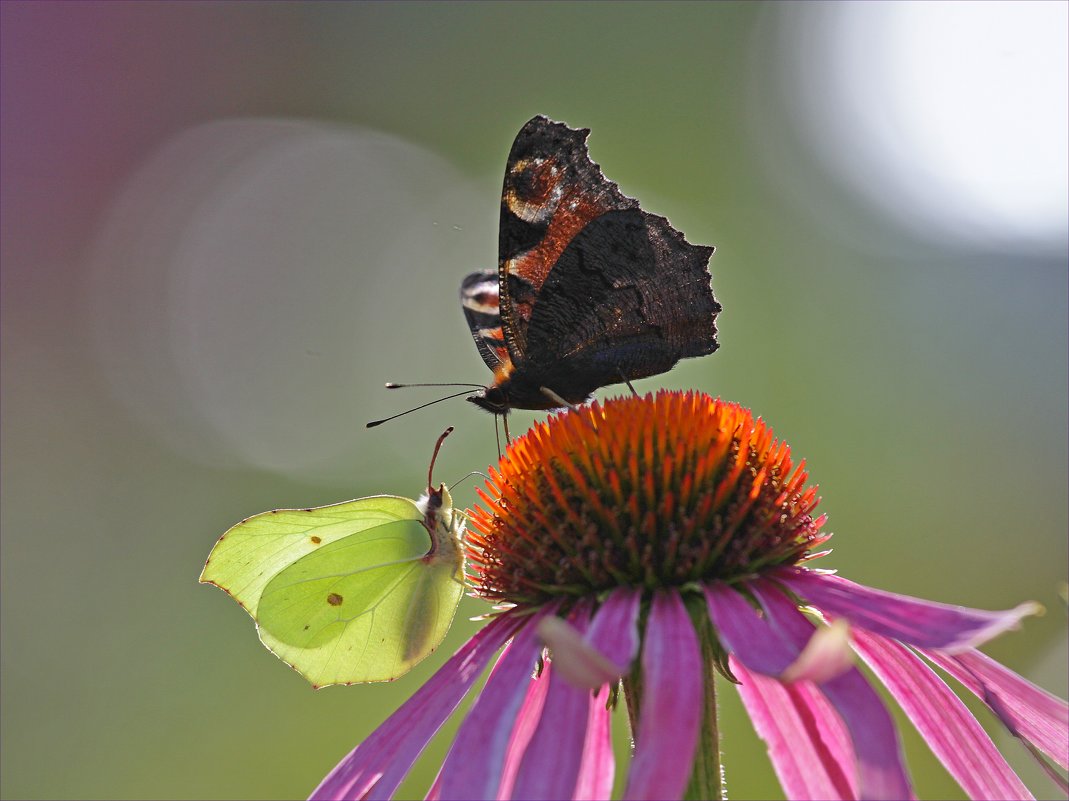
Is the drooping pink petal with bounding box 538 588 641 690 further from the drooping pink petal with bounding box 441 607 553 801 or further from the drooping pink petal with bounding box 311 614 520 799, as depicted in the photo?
the drooping pink petal with bounding box 311 614 520 799

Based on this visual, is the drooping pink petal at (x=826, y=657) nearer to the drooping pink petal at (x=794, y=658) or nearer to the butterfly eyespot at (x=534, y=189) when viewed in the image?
the drooping pink petal at (x=794, y=658)

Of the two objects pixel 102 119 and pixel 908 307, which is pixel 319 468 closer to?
pixel 102 119

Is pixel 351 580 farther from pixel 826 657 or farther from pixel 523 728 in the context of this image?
pixel 826 657

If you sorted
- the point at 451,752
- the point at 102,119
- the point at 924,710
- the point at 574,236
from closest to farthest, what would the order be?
the point at 451,752, the point at 924,710, the point at 574,236, the point at 102,119

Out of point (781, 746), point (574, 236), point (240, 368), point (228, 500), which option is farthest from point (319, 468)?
point (781, 746)

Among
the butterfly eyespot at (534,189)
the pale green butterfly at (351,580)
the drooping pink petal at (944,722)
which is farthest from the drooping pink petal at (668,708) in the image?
the butterfly eyespot at (534,189)

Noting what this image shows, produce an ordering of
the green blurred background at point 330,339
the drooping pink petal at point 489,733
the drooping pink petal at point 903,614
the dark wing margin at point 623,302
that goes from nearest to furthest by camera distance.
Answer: the drooping pink petal at point 903,614 → the drooping pink petal at point 489,733 → the dark wing margin at point 623,302 → the green blurred background at point 330,339

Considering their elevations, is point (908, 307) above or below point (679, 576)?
above
